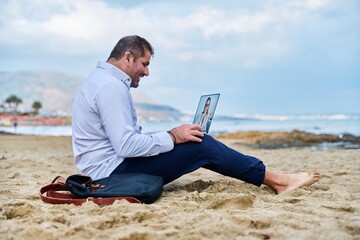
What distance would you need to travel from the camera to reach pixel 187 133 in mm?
3369

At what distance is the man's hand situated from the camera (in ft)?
11.1

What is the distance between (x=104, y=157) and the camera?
3.39 metres

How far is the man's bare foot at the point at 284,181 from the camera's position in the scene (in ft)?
12.0

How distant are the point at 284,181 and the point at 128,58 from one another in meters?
1.56

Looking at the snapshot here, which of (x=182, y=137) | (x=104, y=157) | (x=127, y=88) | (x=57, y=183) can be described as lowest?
(x=57, y=183)

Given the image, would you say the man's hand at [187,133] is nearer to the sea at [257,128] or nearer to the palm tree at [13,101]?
the sea at [257,128]

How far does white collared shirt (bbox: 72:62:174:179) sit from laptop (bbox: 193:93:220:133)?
0.32m

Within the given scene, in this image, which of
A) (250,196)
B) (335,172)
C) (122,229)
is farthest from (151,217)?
Result: (335,172)

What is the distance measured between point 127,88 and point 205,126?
66 cm

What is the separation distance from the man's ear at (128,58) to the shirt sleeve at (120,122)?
217 mm

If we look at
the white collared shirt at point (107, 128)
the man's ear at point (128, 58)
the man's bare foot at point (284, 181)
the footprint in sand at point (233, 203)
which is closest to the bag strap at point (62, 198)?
the white collared shirt at point (107, 128)

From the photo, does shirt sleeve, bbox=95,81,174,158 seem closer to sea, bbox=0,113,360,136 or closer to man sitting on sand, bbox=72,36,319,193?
man sitting on sand, bbox=72,36,319,193

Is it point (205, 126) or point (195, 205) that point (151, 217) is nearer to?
point (195, 205)

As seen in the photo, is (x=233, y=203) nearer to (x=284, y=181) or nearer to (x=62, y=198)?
(x=284, y=181)
